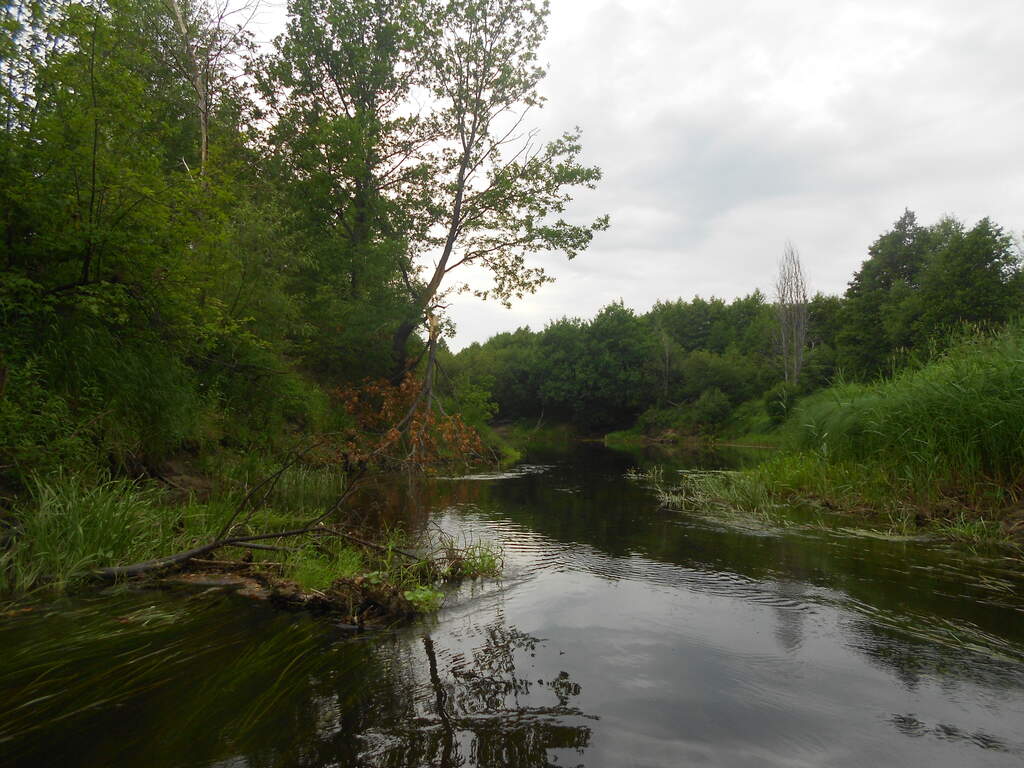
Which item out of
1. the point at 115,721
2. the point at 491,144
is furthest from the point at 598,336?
the point at 115,721

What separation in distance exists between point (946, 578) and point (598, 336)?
187ft

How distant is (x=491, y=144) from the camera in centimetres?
2089

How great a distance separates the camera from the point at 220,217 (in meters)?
6.91

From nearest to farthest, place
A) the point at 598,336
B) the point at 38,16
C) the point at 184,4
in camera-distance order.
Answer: the point at 38,16, the point at 184,4, the point at 598,336

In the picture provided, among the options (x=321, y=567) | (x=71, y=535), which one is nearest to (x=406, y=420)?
(x=321, y=567)

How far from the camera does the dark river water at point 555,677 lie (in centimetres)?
283

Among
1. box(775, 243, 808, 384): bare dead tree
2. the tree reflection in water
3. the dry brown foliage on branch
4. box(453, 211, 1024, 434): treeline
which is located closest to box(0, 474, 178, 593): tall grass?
the tree reflection in water

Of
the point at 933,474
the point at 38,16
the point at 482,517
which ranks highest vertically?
the point at 38,16

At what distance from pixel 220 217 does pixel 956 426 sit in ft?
36.1

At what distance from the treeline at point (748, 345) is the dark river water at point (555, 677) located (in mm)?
16310

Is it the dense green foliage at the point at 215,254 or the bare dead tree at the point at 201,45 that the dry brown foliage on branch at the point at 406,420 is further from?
the bare dead tree at the point at 201,45

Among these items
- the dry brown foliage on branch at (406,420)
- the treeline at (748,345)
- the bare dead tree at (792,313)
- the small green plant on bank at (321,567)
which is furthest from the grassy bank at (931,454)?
the bare dead tree at (792,313)

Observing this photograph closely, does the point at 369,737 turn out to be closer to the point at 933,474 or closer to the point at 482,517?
the point at 482,517

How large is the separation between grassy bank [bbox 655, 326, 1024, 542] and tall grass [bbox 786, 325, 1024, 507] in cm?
2
